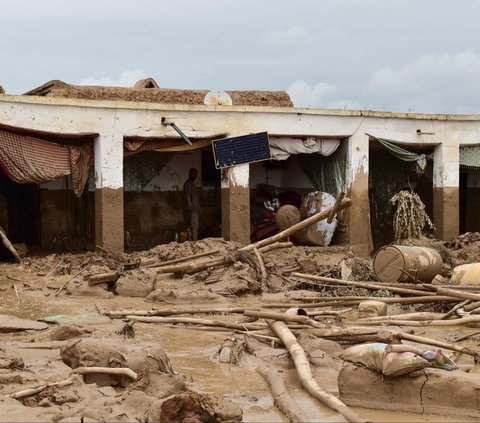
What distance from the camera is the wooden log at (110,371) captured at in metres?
6.36

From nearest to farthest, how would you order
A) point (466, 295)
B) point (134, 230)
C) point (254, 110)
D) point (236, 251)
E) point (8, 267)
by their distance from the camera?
point (466, 295) < point (236, 251) < point (8, 267) < point (254, 110) < point (134, 230)

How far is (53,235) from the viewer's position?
60.8 ft

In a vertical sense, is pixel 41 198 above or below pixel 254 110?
below

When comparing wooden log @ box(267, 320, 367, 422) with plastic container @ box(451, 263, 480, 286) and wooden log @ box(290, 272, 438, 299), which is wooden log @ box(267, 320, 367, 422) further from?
plastic container @ box(451, 263, 480, 286)

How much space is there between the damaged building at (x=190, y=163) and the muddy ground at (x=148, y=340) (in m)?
1.75

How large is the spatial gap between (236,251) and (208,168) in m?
6.81

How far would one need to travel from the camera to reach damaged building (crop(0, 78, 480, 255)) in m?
16.1

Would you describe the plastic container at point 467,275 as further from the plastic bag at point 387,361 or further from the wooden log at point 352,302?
the plastic bag at point 387,361

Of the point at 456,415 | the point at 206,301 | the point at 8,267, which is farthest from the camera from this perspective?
the point at 8,267

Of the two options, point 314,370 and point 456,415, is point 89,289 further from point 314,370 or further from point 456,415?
point 456,415

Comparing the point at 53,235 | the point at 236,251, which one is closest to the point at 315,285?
the point at 236,251

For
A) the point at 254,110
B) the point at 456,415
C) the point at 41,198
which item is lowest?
the point at 456,415

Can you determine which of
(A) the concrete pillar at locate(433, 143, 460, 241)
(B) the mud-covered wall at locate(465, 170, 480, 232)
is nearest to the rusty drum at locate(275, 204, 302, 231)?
(A) the concrete pillar at locate(433, 143, 460, 241)

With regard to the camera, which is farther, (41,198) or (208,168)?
(208,168)
